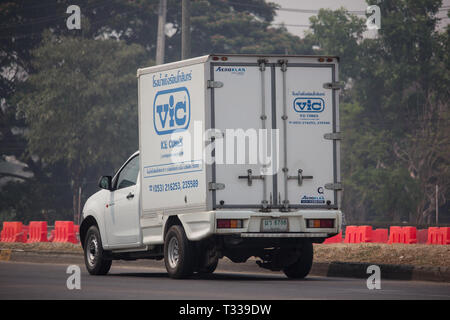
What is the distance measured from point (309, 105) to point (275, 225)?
6.33 feet

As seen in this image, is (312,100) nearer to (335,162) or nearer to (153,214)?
(335,162)

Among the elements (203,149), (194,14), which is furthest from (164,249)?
(194,14)

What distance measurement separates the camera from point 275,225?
50.2 ft

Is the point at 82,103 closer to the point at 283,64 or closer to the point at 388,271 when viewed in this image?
the point at 388,271

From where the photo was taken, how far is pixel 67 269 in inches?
753

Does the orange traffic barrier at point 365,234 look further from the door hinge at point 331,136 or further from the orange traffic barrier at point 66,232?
the orange traffic barrier at point 66,232

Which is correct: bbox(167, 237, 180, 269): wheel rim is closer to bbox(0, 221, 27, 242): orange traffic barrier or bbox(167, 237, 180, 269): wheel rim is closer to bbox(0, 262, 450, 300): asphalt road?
bbox(0, 262, 450, 300): asphalt road

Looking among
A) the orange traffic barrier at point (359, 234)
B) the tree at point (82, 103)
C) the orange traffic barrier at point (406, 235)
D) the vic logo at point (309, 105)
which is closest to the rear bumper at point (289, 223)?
the vic logo at point (309, 105)

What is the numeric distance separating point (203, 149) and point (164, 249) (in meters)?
1.99

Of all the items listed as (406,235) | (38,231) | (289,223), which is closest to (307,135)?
(289,223)

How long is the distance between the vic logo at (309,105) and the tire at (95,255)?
444 centimetres

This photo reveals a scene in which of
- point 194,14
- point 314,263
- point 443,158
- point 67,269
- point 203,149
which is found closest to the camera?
point 203,149

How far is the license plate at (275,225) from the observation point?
1523 cm

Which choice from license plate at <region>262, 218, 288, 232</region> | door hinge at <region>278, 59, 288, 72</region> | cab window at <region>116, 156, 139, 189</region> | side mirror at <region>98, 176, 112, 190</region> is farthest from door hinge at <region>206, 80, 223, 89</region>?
side mirror at <region>98, 176, 112, 190</region>
